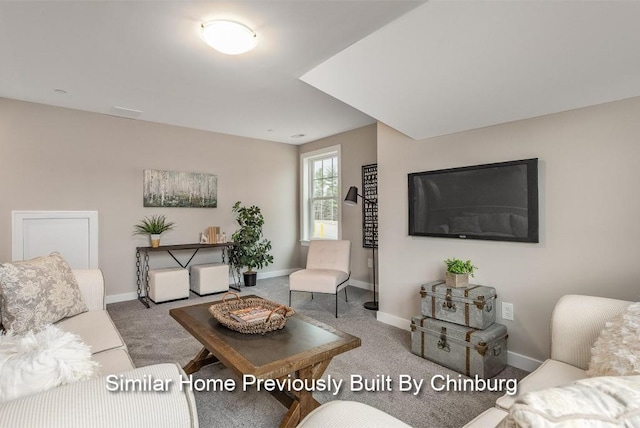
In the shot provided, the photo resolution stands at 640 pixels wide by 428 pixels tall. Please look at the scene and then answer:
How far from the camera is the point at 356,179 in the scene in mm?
4918

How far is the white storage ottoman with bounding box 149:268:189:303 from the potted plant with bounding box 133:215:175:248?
1.40ft

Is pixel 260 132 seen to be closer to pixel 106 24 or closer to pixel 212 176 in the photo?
pixel 212 176

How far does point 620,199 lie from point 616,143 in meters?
0.35

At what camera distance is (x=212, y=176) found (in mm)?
5059

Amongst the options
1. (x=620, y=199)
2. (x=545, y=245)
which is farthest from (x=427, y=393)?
(x=620, y=199)

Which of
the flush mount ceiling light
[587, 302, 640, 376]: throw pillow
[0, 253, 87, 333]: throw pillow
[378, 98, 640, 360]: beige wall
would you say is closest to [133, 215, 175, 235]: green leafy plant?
[0, 253, 87, 333]: throw pillow

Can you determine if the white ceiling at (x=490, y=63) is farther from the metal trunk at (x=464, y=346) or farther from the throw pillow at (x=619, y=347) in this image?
the metal trunk at (x=464, y=346)

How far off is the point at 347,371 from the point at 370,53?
2222 millimetres

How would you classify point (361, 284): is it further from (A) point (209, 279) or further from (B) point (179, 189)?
(B) point (179, 189)

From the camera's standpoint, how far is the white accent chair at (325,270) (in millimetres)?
3633

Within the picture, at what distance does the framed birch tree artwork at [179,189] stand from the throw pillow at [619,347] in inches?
186

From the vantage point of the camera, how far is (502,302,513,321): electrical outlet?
2449 millimetres

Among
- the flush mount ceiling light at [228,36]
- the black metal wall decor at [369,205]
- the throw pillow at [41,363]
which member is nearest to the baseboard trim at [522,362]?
the black metal wall decor at [369,205]

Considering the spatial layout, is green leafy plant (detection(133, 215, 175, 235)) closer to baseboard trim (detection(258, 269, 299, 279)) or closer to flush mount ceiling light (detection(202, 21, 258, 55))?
baseboard trim (detection(258, 269, 299, 279))
